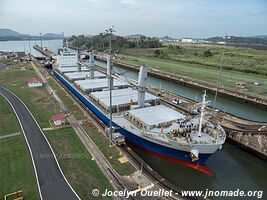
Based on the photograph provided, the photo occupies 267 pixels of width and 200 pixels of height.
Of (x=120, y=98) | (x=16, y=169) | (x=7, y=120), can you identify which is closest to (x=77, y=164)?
(x=16, y=169)

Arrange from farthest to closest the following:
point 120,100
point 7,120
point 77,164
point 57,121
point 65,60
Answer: point 65,60 < point 120,100 < point 7,120 < point 57,121 < point 77,164

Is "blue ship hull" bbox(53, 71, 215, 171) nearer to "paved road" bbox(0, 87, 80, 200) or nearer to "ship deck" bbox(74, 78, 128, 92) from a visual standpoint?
"paved road" bbox(0, 87, 80, 200)

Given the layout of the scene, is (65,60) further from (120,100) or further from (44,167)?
(44,167)

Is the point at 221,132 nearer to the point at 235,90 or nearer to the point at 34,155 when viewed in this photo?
the point at 34,155

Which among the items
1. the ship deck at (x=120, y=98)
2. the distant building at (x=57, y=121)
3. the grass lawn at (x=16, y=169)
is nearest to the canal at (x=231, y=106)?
the ship deck at (x=120, y=98)

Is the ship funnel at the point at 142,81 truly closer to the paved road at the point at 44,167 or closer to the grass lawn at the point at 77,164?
the grass lawn at the point at 77,164
